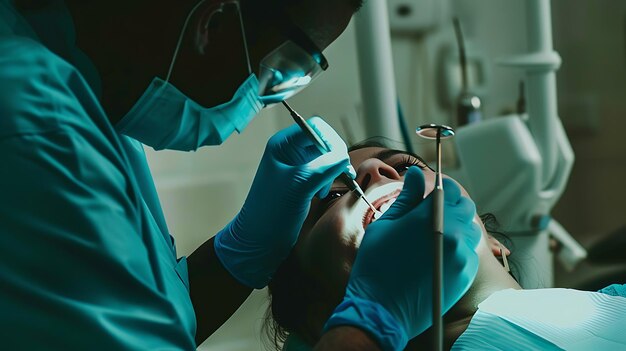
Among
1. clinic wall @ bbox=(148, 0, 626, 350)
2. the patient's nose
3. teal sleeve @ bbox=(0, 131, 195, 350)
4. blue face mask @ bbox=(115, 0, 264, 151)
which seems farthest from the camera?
clinic wall @ bbox=(148, 0, 626, 350)

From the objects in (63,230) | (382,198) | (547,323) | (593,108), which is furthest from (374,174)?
(593,108)

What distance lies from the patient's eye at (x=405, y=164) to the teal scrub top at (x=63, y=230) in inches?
25.8

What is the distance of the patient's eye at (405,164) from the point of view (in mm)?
1406

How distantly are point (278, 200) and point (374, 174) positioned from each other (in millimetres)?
197

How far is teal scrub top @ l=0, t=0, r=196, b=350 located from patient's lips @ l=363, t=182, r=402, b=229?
481 millimetres

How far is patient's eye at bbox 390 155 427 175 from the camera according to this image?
141cm

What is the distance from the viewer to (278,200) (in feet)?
4.33

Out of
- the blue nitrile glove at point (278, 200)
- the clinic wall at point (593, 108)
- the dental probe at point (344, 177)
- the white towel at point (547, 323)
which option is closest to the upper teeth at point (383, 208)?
the dental probe at point (344, 177)

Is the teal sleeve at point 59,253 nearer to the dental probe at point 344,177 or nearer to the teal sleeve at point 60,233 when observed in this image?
the teal sleeve at point 60,233

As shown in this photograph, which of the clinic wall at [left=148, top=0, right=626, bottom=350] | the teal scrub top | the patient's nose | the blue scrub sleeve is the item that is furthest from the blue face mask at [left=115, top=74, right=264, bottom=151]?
the clinic wall at [left=148, top=0, right=626, bottom=350]

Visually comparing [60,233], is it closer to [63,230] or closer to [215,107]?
[63,230]

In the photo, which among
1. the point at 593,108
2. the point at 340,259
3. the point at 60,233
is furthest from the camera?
the point at 593,108

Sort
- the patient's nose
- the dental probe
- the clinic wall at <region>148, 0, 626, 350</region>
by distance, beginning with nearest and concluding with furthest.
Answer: the dental probe < the patient's nose < the clinic wall at <region>148, 0, 626, 350</region>

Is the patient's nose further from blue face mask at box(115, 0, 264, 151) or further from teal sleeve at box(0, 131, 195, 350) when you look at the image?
teal sleeve at box(0, 131, 195, 350)
